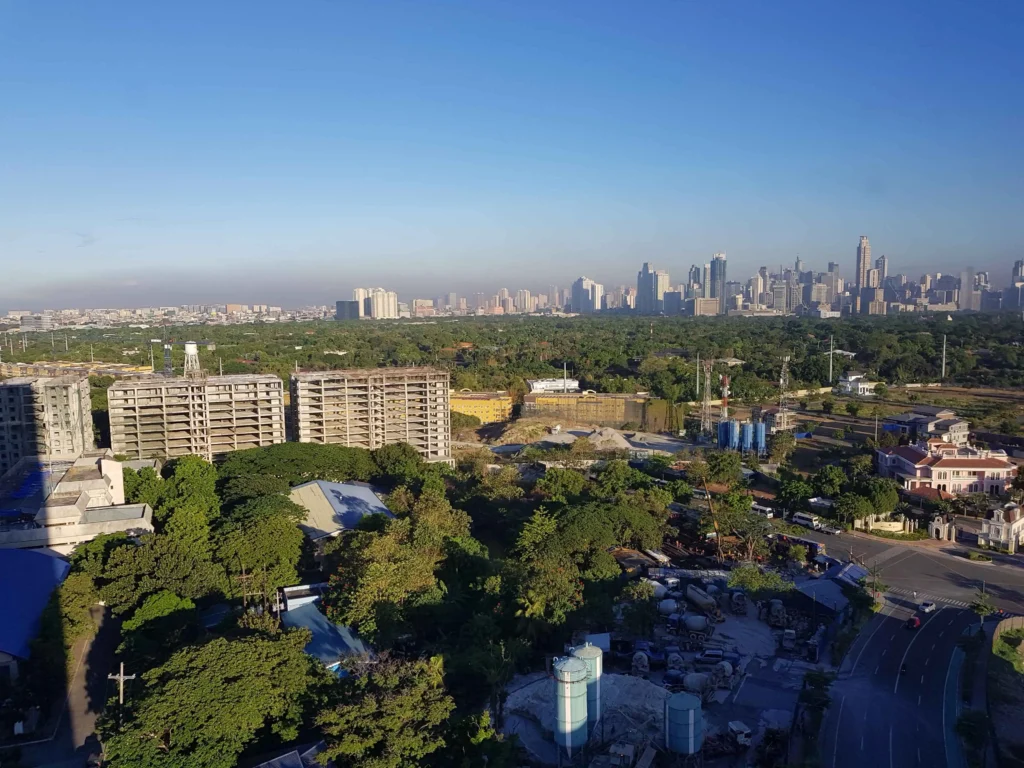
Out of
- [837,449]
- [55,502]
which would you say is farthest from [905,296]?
[55,502]

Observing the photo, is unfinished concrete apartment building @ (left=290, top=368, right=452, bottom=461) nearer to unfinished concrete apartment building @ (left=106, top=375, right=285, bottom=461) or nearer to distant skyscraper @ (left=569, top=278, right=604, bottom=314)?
unfinished concrete apartment building @ (left=106, top=375, right=285, bottom=461)

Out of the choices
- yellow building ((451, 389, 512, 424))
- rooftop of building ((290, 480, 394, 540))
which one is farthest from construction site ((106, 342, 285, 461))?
yellow building ((451, 389, 512, 424))

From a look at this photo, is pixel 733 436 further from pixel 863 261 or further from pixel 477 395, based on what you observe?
pixel 863 261

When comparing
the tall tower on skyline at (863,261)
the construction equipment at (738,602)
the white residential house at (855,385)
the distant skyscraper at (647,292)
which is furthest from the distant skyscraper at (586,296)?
the construction equipment at (738,602)

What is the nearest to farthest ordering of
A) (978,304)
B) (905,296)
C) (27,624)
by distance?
(27,624), (978,304), (905,296)

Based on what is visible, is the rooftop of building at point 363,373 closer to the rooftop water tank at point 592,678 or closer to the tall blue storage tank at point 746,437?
the tall blue storage tank at point 746,437

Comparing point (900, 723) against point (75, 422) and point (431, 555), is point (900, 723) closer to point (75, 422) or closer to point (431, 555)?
point (431, 555)
